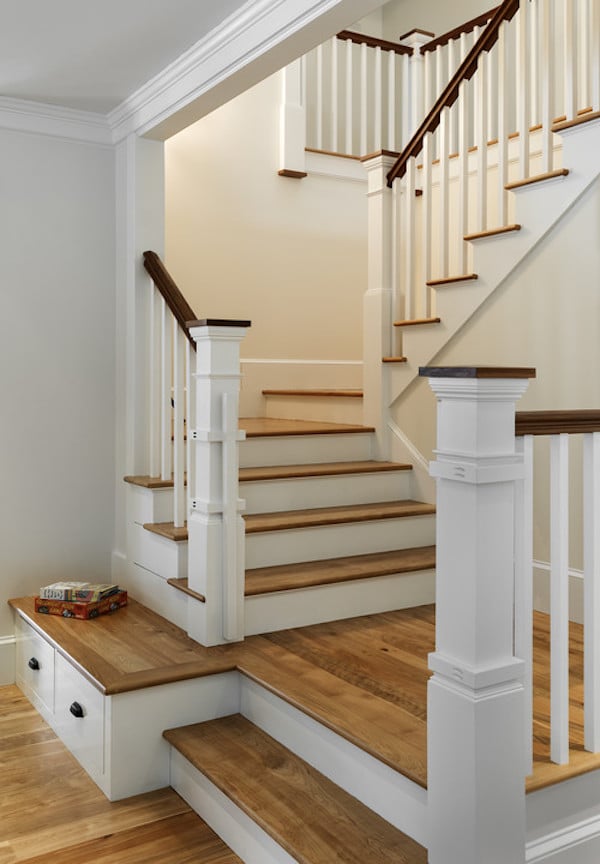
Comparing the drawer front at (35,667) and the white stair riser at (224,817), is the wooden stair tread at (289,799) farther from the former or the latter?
the drawer front at (35,667)

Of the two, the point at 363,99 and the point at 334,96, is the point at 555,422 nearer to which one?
the point at 334,96

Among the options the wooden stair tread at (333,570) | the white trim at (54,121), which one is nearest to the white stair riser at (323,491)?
the wooden stair tread at (333,570)

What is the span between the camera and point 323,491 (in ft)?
12.1

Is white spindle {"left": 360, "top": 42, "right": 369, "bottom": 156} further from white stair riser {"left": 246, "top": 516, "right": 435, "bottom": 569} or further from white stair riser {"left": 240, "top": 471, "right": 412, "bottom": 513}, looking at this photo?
white stair riser {"left": 246, "top": 516, "right": 435, "bottom": 569}

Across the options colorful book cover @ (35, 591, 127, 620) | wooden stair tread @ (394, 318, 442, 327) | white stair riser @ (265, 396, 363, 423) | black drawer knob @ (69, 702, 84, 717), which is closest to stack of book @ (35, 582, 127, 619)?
colorful book cover @ (35, 591, 127, 620)

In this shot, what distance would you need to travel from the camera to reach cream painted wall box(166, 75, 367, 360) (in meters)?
4.64

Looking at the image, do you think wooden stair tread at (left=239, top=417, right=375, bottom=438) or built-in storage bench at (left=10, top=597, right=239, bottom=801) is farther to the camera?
wooden stair tread at (left=239, top=417, right=375, bottom=438)

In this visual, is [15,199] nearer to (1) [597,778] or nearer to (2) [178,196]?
(2) [178,196]

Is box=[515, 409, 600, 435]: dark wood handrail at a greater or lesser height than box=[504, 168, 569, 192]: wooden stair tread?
lesser

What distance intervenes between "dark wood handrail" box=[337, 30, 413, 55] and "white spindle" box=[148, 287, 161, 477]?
2585 millimetres

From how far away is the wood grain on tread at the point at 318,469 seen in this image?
11.5 ft

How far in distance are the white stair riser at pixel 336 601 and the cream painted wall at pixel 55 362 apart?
1.08 m

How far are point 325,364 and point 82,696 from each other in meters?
2.96

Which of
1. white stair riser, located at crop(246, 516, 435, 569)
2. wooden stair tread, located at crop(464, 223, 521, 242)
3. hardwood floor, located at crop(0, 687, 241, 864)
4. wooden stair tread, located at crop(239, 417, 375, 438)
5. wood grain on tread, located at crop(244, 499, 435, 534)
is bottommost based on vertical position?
hardwood floor, located at crop(0, 687, 241, 864)
